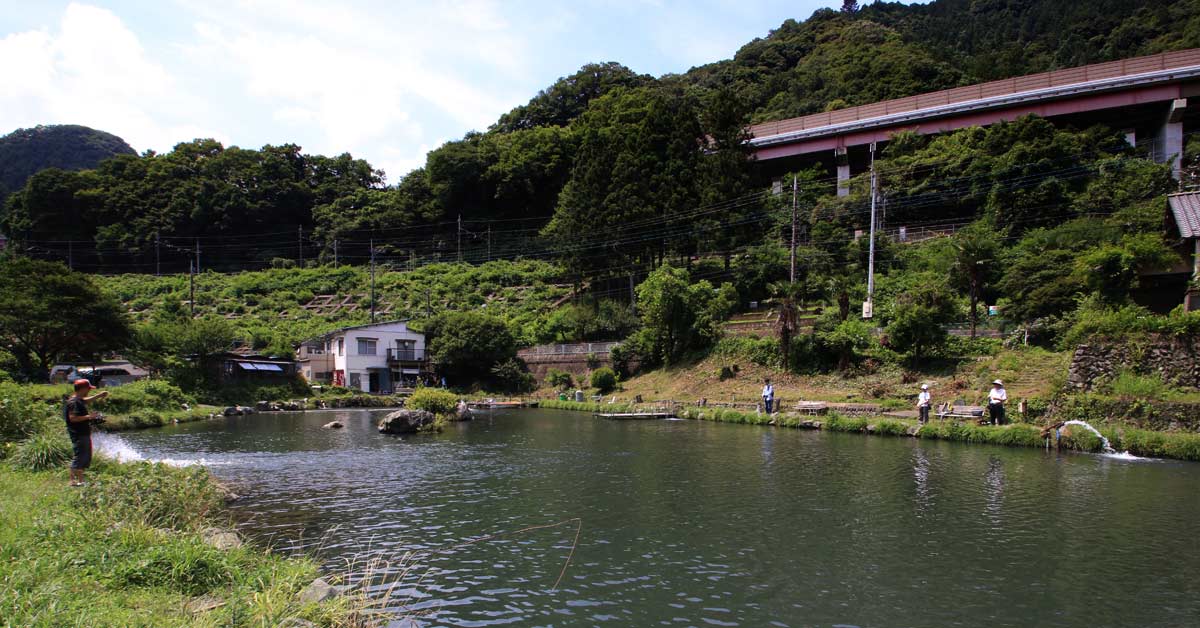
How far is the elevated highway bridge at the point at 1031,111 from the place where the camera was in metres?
46.4

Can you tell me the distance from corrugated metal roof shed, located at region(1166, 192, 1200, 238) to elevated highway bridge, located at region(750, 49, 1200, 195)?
69.7 feet

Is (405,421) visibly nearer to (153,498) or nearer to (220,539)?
(153,498)

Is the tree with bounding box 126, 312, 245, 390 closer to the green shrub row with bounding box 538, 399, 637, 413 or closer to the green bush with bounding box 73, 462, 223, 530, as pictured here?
the green shrub row with bounding box 538, 399, 637, 413

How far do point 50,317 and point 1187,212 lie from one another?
53835 millimetres

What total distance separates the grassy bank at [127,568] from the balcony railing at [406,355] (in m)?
43.5

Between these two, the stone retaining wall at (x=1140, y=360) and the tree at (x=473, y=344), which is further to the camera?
the tree at (x=473, y=344)

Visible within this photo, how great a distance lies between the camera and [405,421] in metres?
27.0

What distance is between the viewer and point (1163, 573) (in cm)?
894

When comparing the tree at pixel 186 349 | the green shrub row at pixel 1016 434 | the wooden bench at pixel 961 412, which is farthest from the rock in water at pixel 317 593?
the tree at pixel 186 349

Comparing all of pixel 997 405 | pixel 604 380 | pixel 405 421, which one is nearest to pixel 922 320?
pixel 997 405

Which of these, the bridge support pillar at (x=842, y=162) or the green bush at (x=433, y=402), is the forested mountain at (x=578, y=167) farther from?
the green bush at (x=433, y=402)

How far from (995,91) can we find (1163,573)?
2176 inches

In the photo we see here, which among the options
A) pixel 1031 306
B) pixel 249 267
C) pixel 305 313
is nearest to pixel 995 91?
pixel 1031 306

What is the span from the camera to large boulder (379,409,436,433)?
87.7ft
